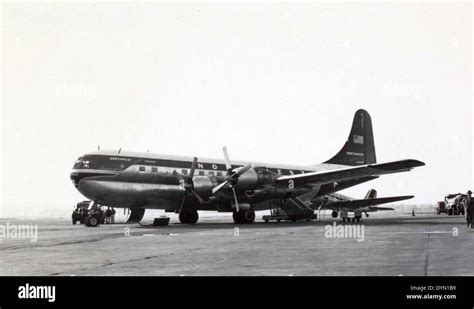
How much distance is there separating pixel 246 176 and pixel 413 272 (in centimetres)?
2125

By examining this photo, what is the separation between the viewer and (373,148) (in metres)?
43.3

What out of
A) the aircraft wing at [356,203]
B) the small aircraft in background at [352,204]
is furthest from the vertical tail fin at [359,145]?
the aircraft wing at [356,203]

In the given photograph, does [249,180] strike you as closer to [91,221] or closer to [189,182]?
[189,182]

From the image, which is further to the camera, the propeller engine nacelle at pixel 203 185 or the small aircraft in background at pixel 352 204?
the small aircraft in background at pixel 352 204

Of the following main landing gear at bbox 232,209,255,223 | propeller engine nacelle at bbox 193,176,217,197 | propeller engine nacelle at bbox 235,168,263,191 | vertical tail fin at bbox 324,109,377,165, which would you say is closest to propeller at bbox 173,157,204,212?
propeller engine nacelle at bbox 193,176,217,197

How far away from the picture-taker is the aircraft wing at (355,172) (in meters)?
29.0

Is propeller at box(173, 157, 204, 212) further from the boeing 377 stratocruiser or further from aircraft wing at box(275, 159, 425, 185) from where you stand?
aircraft wing at box(275, 159, 425, 185)

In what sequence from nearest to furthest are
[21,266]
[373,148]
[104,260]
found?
[21,266]
[104,260]
[373,148]

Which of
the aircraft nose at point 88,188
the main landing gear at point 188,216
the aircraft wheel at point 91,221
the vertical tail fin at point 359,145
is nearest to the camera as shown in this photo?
the aircraft nose at point 88,188

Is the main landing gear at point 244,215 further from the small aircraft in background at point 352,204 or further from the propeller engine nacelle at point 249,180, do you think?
the small aircraft in background at point 352,204

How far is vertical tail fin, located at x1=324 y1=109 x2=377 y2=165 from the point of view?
4203 centimetres
